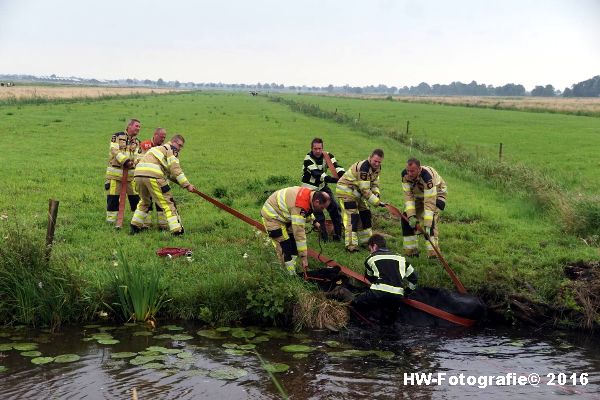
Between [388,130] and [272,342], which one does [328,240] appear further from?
[388,130]

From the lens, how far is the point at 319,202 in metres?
8.45

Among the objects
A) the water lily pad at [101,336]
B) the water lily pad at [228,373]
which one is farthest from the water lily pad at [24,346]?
the water lily pad at [228,373]

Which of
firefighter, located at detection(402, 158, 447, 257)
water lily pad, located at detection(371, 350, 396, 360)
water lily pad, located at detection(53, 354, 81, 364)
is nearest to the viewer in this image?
water lily pad, located at detection(53, 354, 81, 364)

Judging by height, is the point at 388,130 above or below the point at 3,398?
above

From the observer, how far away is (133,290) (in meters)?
8.20

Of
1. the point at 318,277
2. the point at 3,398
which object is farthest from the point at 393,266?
the point at 3,398

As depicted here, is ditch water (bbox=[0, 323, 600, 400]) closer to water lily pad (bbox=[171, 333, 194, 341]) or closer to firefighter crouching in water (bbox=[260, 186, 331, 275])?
water lily pad (bbox=[171, 333, 194, 341])

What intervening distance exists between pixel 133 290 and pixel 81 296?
2.56 ft

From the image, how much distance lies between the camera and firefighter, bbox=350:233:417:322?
830 centimetres

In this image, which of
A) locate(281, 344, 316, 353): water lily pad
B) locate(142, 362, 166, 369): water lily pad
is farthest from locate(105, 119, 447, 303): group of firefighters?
locate(142, 362, 166, 369): water lily pad

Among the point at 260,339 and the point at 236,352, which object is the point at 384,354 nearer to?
the point at 260,339

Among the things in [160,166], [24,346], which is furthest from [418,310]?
[160,166]

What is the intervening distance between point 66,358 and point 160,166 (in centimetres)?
507

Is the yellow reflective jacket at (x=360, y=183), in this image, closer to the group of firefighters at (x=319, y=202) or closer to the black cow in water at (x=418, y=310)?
the group of firefighters at (x=319, y=202)
